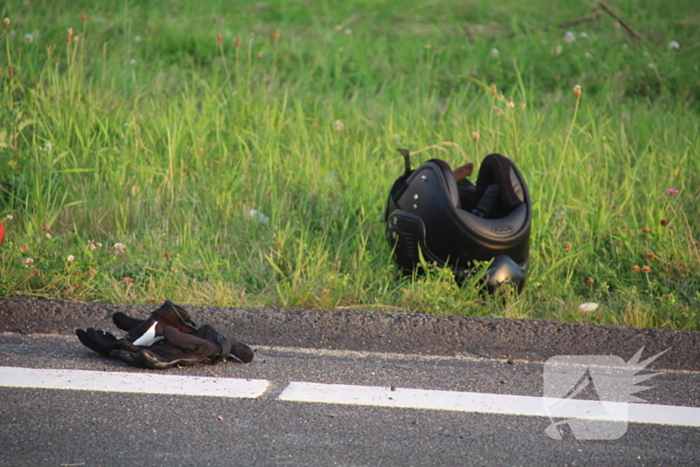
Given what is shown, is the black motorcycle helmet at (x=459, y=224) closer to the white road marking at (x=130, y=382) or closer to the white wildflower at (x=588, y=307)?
the white wildflower at (x=588, y=307)

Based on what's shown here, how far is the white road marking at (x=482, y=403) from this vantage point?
7.82 ft

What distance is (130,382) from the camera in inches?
100

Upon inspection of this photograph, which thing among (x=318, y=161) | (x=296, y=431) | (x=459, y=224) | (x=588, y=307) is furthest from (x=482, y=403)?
(x=318, y=161)

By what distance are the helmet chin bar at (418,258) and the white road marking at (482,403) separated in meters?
1.00

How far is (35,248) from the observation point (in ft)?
12.4

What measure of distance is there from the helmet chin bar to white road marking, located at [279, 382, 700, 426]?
999 millimetres

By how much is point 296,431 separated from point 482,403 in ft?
2.10

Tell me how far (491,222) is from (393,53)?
13.6 ft

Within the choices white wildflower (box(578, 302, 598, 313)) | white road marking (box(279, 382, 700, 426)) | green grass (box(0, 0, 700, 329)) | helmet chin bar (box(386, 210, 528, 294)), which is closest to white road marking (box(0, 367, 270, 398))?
white road marking (box(279, 382, 700, 426))

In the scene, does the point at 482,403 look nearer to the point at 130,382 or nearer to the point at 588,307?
the point at 130,382

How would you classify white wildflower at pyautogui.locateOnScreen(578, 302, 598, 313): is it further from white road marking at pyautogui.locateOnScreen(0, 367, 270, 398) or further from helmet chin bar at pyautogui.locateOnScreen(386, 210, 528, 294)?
white road marking at pyautogui.locateOnScreen(0, 367, 270, 398)

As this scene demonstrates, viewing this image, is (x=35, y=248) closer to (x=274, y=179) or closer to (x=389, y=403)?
(x=274, y=179)

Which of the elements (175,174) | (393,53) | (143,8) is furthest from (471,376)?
(143,8)

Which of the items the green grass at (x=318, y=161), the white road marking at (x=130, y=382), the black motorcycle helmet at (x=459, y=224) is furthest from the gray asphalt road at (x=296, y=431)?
the black motorcycle helmet at (x=459, y=224)
